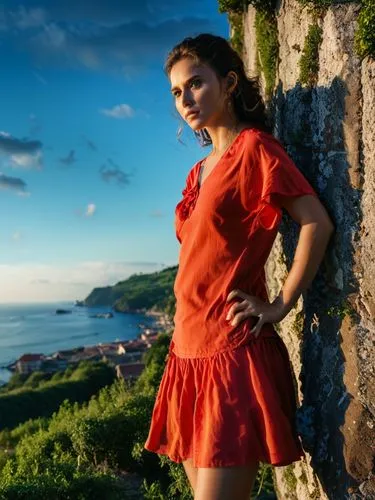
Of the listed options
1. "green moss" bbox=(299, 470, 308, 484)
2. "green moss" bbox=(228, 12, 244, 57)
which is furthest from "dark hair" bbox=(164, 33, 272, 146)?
"green moss" bbox=(228, 12, 244, 57)

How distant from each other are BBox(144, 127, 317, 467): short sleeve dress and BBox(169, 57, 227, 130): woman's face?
0.54 feet

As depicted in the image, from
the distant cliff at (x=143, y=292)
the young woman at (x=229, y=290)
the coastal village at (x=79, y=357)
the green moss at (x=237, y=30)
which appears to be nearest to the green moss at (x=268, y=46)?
the young woman at (x=229, y=290)

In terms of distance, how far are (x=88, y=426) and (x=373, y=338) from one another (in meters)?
5.45

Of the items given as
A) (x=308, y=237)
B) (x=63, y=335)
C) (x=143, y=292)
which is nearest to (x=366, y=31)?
(x=308, y=237)

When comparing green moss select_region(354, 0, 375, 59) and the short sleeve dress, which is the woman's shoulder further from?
green moss select_region(354, 0, 375, 59)

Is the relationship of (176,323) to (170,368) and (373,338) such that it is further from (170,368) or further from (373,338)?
(373,338)

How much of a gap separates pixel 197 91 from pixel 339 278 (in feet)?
2.82

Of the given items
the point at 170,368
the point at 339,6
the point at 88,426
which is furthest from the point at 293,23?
the point at 88,426

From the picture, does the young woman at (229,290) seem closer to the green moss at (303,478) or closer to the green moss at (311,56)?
the green moss at (311,56)

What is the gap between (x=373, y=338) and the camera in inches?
73.0

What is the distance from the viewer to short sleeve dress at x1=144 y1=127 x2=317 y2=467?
182cm

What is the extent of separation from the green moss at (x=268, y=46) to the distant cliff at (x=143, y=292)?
84.4 m

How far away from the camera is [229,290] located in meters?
1.96

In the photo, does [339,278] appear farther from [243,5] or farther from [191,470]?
[243,5]
